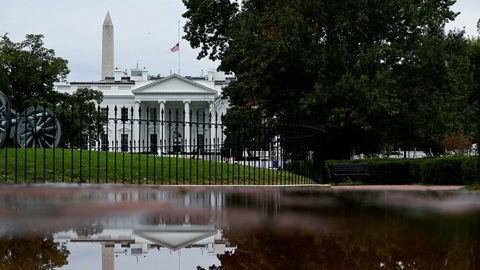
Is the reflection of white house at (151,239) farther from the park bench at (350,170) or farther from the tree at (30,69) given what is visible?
the tree at (30,69)

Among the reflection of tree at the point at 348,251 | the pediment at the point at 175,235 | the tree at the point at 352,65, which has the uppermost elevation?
the tree at the point at 352,65

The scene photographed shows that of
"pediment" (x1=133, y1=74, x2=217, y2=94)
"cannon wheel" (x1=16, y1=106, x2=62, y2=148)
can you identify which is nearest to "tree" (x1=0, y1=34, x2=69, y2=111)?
"cannon wheel" (x1=16, y1=106, x2=62, y2=148)

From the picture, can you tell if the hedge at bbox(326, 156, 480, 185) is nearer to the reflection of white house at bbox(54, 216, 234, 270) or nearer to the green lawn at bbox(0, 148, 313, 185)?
the green lawn at bbox(0, 148, 313, 185)

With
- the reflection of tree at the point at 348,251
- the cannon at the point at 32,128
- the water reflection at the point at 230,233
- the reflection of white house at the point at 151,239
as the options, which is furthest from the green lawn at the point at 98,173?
the reflection of tree at the point at 348,251

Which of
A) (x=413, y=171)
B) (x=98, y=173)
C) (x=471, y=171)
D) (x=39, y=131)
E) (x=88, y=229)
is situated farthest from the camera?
(x=413, y=171)

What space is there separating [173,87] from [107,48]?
13142mm

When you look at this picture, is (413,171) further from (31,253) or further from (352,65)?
(31,253)

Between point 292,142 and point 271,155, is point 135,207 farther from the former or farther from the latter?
point 271,155

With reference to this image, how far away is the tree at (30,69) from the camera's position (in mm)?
40062

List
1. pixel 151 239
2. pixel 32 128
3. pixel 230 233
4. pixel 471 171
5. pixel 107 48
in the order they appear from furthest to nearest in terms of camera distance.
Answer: pixel 107 48, pixel 32 128, pixel 471 171, pixel 230 233, pixel 151 239

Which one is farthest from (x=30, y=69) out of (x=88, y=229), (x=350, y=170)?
(x=88, y=229)

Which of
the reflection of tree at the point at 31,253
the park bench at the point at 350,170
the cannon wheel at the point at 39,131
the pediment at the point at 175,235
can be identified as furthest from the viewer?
the park bench at the point at 350,170

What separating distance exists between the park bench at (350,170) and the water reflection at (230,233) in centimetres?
959

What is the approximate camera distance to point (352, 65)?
72.1ft
